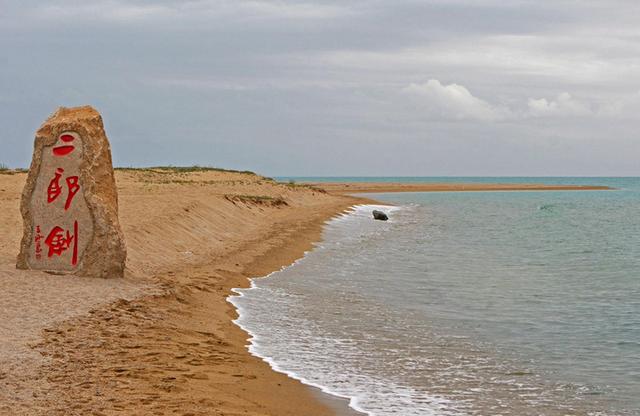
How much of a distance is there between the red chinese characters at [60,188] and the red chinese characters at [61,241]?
515mm

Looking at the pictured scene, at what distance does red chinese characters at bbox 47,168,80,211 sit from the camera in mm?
15945

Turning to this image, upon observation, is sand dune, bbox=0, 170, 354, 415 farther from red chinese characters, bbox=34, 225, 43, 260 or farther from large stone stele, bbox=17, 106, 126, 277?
red chinese characters, bbox=34, 225, 43, 260

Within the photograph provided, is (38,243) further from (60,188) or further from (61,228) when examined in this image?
(60,188)

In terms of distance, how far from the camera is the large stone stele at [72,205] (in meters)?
15.7

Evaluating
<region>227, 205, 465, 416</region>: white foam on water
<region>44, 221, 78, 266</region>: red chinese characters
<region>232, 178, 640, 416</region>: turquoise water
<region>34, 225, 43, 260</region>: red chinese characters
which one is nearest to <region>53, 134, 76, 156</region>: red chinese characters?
<region>44, 221, 78, 266</region>: red chinese characters

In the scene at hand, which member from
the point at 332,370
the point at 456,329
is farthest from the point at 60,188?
the point at 456,329

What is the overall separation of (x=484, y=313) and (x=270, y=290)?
5333 mm

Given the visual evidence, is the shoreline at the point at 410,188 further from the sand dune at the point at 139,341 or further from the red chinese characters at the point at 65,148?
the red chinese characters at the point at 65,148

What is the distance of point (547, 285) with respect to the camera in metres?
21.4

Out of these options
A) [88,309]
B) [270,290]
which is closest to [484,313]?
[270,290]

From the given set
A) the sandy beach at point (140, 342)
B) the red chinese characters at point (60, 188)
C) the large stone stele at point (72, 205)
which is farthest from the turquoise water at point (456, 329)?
the red chinese characters at point (60, 188)

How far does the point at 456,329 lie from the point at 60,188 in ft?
28.7

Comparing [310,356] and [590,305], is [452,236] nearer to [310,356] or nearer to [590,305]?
[590,305]

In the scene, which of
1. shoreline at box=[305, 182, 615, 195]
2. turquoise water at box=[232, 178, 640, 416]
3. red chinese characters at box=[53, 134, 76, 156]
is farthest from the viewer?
shoreline at box=[305, 182, 615, 195]
